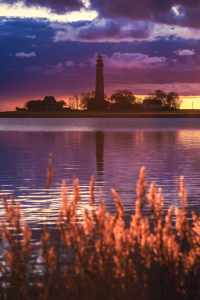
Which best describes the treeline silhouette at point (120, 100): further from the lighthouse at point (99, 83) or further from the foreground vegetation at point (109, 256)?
the foreground vegetation at point (109, 256)

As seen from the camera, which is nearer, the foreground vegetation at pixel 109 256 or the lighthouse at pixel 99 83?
the foreground vegetation at pixel 109 256

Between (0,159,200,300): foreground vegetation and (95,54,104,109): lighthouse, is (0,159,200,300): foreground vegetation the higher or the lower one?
the lower one

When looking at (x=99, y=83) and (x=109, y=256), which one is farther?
(x=99, y=83)

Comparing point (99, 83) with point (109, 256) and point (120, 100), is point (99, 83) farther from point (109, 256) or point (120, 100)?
point (109, 256)

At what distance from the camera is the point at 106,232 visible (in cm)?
417

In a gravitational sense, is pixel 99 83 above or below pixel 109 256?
above

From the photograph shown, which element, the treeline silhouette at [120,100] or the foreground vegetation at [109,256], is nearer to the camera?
the foreground vegetation at [109,256]

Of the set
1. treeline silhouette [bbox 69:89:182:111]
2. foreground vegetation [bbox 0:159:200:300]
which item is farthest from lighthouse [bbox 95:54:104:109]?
foreground vegetation [bbox 0:159:200:300]

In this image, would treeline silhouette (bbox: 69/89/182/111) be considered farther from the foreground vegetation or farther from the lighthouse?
the foreground vegetation

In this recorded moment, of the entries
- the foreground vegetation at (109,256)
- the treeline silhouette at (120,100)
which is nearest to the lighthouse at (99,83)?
the treeline silhouette at (120,100)

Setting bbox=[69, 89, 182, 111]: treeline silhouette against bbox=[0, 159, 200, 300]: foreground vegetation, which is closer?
bbox=[0, 159, 200, 300]: foreground vegetation

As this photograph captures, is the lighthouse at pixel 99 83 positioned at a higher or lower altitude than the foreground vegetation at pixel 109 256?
higher

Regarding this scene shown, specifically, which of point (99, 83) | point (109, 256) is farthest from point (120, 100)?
point (109, 256)

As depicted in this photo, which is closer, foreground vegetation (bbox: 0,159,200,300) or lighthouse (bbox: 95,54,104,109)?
foreground vegetation (bbox: 0,159,200,300)
